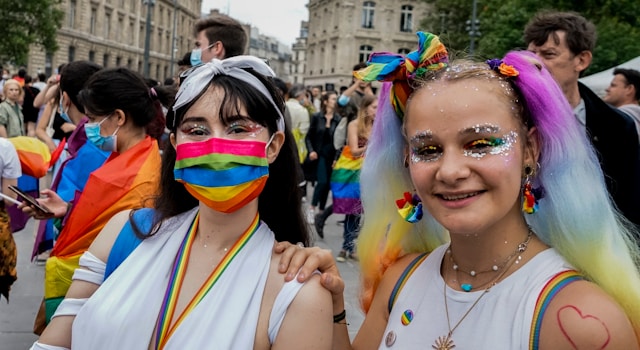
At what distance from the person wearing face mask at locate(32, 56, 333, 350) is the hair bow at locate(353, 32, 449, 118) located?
1.25 ft

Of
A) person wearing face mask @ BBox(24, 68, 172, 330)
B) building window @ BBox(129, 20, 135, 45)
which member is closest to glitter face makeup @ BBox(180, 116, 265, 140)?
person wearing face mask @ BBox(24, 68, 172, 330)

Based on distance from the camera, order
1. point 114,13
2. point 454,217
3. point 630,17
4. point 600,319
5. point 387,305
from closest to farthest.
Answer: point 600,319
point 454,217
point 387,305
point 630,17
point 114,13

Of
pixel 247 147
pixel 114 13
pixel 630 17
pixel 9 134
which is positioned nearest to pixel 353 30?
pixel 114 13

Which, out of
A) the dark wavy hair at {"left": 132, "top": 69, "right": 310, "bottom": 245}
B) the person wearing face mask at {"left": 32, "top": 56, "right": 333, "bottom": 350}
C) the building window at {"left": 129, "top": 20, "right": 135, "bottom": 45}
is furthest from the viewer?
the building window at {"left": 129, "top": 20, "right": 135, "bottom": 45}

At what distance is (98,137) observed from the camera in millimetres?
3660

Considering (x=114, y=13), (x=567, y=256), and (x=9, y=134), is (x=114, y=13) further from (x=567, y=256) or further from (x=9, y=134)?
(x=567, y=256)

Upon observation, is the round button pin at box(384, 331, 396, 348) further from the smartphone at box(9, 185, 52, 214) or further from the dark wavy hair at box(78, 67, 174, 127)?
the smartphone at box(9, 185, 52, 214)

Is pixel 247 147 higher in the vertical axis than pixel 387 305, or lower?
higher

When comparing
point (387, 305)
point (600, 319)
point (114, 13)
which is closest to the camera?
point (600, 319)

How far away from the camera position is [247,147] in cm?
204

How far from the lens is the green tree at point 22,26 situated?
109ft

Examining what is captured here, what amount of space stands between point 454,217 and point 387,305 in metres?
0.42

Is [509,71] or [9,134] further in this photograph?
[9,134]

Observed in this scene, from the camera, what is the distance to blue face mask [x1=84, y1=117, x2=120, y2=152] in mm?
3641
